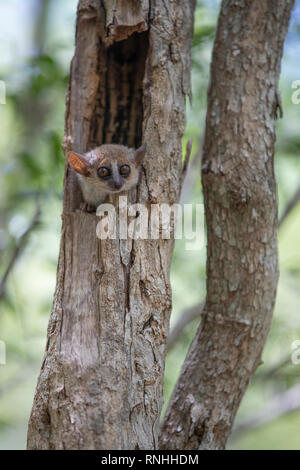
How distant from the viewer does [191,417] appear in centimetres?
339

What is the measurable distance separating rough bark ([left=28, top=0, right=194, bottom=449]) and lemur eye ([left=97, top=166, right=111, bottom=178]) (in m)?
0.25

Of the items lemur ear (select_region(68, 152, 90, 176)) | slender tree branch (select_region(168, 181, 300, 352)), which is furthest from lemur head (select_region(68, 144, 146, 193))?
slender tree branch (select_region(168, 181, 300, 352))

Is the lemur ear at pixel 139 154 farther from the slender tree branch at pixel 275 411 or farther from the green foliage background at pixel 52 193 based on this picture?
the slender tree branch at pixel 275 411

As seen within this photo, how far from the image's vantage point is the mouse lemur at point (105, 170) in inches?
134

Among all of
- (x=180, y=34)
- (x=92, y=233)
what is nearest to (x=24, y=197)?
(x=92, y=233)

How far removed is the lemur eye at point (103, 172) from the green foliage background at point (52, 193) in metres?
0.67

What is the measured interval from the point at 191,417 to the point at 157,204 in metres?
1.49

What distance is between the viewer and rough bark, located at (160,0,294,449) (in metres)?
3.42

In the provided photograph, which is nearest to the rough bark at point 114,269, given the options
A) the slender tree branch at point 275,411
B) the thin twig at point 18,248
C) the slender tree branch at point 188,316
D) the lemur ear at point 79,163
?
the lemur ear at point 79,163

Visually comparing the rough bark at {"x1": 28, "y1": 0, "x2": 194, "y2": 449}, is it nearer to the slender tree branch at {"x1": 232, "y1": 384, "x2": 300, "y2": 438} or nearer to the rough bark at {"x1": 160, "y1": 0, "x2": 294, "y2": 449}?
the rough bark at {"x1": 160, "y1": 0, "x2": 294, "y2": 449}

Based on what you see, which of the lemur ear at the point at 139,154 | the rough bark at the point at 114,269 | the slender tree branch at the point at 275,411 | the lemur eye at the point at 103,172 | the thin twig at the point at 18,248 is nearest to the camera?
the rough bark at the point at 114,269

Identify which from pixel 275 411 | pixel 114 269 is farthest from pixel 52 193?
pixel 275 411

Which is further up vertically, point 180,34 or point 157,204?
point 180,34
